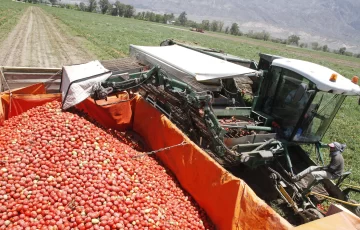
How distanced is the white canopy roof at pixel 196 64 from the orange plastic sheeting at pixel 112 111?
5.90 feet

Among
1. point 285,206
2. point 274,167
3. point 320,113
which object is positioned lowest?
point 285,206

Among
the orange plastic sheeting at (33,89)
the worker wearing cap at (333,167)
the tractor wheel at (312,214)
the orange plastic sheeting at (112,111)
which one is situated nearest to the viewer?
the tractor wheel at (312,214)

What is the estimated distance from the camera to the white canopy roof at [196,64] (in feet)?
23.4

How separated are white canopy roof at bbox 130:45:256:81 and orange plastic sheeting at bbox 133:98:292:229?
1.54 m

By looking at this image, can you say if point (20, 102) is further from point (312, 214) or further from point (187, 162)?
point (312, 214)

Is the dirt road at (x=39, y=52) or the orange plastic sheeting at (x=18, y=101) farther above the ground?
the orange plastic sheeting at (x=18, y=101)

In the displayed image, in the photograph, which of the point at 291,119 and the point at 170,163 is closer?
the point at 170,163

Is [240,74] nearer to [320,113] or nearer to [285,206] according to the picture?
[320,113]

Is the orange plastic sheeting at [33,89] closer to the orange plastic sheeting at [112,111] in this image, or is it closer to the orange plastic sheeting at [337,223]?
the orange plastic sheeting at [112,111]

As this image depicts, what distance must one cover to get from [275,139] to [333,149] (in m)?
1.24

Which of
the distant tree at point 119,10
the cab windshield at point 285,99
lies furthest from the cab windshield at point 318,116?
the distant tree at point 119,10

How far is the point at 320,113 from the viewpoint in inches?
251

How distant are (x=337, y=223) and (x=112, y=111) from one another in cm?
558

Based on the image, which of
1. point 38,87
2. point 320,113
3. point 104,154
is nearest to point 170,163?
point 104,154
